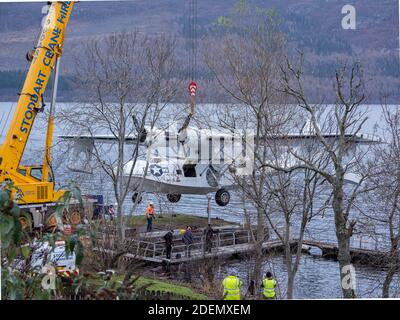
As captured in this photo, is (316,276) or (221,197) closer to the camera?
(316,276)

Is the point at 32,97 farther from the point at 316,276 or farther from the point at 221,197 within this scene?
the point at 316,276

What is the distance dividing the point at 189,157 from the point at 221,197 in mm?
1782

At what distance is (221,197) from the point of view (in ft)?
70.7

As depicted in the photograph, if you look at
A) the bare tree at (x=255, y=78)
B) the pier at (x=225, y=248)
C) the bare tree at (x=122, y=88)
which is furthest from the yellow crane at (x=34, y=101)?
the bare tree at (x=255, y=78)

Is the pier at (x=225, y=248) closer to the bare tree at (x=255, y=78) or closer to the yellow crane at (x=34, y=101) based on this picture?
the yellow crane at (x=34, y=101)

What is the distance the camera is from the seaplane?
13.2 m

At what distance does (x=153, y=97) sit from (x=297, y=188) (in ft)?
13.1

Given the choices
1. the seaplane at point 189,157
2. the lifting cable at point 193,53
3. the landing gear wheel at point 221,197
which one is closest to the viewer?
the lifting cable at point 193,53

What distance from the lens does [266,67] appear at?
1225 centimetres

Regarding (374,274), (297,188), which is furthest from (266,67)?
(374,274)

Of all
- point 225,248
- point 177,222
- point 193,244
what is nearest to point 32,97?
point 193,244

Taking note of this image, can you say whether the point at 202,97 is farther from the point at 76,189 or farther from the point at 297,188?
the point at 76,189

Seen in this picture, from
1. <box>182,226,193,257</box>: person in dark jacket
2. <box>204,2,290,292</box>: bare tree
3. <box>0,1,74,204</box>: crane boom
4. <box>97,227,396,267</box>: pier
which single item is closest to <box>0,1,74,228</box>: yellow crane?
<box>0,1,74,204</box>: crane boom

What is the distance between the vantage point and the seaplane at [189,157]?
13.2 metres
